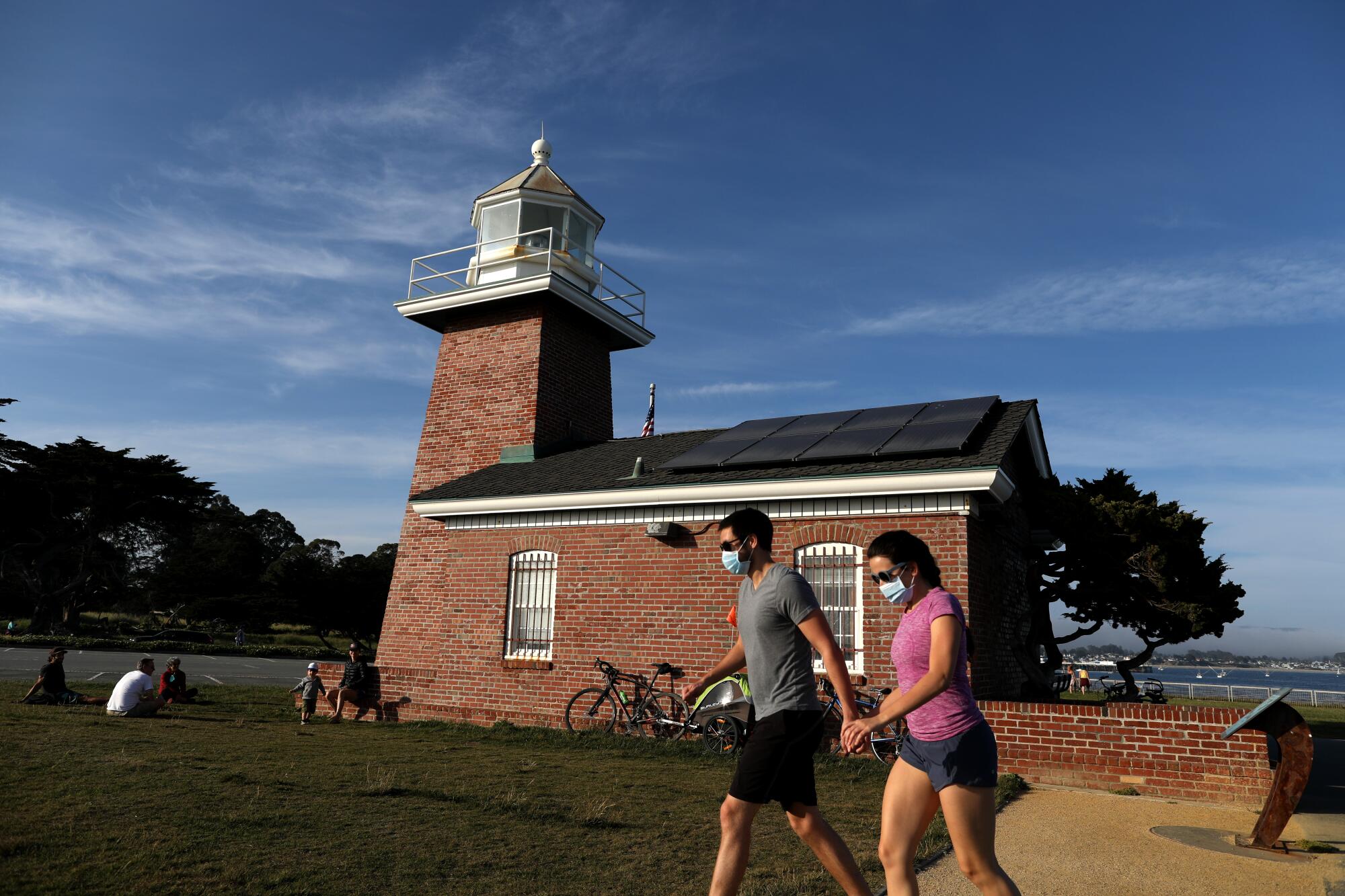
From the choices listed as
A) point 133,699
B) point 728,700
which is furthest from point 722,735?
point 133,699

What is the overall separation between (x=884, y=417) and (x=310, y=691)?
953cm

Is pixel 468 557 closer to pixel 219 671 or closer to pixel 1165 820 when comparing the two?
pixel 1165 820

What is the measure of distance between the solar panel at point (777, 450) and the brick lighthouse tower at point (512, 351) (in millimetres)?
5238

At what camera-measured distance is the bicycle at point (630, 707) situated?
1100 centimetres

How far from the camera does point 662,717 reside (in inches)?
432

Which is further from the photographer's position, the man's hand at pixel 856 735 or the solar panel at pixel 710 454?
the solar panel at pixel 710 454

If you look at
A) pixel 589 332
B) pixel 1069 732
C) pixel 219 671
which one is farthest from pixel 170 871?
pixel 219 671

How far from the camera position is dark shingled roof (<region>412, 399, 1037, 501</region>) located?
33.6 feet

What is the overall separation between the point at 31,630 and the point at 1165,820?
152 feet

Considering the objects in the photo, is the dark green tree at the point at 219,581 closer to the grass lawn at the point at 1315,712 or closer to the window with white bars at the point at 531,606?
the window with white bars at the point at 531,606

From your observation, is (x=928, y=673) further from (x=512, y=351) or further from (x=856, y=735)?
(x=512, y=351)

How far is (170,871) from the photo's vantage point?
439 centimetres

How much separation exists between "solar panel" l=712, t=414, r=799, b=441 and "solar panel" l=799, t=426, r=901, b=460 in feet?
4.63

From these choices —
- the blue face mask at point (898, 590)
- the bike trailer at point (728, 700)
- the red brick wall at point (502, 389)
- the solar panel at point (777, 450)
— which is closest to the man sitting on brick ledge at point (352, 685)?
the red brick wall at point (502, 389)
